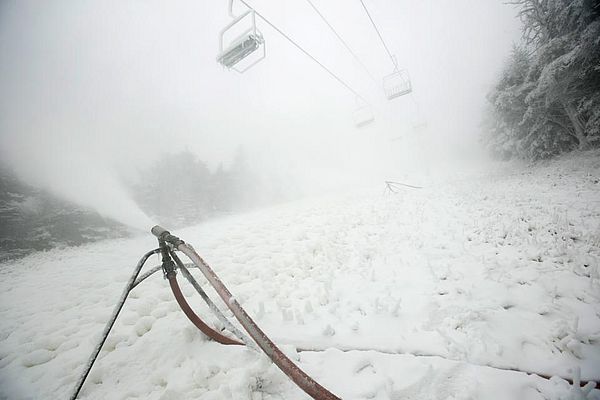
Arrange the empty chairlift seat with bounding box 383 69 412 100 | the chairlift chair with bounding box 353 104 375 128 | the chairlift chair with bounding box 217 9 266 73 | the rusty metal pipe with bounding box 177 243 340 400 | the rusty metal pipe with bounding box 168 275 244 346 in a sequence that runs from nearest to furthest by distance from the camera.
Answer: the rusty metal pipe with bounding box 177 243 340 400 < the rusty metal pipe with bounding box 168 275 244 346 < the chairlift chair with bounding box 217 9 266 73 < the empty chairlift seat with bounding box 383 69 412 100 < the chairlift chair with bounding box 353 104 375 128

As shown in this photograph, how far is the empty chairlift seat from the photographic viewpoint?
14.8 meters

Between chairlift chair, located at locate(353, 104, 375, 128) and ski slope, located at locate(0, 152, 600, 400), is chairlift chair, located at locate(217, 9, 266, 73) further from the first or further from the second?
chairlift chair, located at locate(353, 104, 375, 128)

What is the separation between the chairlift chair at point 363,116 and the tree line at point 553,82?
9.19 metres

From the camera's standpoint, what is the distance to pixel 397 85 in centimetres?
A: 1531

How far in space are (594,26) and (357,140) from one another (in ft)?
303

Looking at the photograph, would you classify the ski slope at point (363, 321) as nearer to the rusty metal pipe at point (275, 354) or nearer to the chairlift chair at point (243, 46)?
the rusty metal pipe at point (275, 354)

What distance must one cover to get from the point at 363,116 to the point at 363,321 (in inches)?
741

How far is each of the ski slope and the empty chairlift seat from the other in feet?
33.6

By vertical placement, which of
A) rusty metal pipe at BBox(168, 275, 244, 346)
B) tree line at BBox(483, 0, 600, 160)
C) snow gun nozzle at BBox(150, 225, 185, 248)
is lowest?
rusty metal pipe at BBox(168, 275, 244, 346)

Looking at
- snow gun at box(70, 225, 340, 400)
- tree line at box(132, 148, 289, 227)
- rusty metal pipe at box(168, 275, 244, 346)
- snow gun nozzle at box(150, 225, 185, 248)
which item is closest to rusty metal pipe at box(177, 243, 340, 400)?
snow gun at box(70, 225, 340, 400)

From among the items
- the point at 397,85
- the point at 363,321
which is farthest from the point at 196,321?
the point at 397,85

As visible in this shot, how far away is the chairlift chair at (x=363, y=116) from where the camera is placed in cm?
1916

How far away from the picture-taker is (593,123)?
45.3 feet

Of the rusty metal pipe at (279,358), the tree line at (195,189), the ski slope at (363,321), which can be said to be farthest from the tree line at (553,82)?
the tree line at (195,189)
